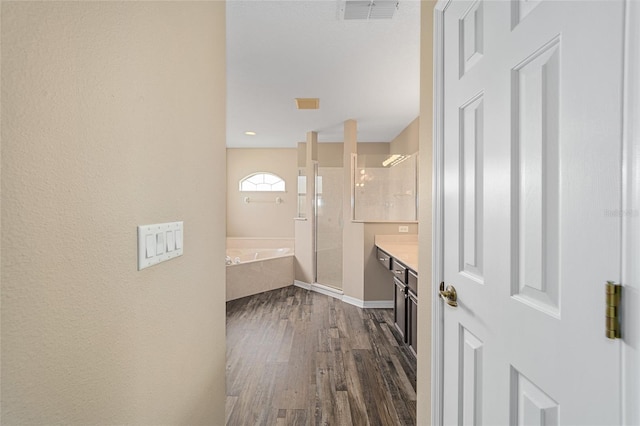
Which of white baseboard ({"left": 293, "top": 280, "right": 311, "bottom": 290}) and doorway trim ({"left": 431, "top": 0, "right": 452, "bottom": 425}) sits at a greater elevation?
doorway trim ({"left": 431, "top": 0, "right": 452, "bottom": 425})

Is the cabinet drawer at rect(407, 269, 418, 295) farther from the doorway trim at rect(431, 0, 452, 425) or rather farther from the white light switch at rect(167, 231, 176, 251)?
the white light switch at rect(167, 231, 176, 251)

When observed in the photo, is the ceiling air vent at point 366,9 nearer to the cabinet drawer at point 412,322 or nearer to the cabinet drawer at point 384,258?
the cabinet drawer at point 412,322

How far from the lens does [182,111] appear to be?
0.91 m

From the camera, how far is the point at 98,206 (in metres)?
0.57

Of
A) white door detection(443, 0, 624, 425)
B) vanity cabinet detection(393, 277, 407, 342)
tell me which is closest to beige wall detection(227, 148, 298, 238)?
vanity cabinet detection(393, 277, 407, 342)

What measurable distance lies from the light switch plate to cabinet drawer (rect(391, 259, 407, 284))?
2136 mm

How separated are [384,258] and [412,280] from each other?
1119mm

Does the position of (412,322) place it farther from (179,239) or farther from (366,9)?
(366,9)

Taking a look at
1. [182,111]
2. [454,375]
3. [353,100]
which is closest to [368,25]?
[353,100]

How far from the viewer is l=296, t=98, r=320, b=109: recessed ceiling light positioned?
3.45 meters

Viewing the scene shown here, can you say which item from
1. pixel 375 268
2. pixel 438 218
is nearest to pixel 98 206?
pixel 438 218

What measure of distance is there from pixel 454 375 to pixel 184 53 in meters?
1.46

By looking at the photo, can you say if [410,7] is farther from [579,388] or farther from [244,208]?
[244,208]

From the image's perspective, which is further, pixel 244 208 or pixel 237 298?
pixel 244 208
